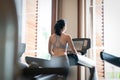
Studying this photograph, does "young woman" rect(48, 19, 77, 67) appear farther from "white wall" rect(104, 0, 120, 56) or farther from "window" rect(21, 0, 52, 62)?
"white wall" rect(104, 0, 120, 56)

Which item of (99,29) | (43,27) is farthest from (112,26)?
(43,27)

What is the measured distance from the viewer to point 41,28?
5.93m

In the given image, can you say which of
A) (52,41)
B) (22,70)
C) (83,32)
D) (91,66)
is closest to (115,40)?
(83,32)

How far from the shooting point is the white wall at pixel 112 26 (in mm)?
5869

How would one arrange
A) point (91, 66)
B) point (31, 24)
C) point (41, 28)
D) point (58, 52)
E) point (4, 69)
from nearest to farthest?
point (4, 69) → point (58, 52) → point (91, 66) → point (31, 24) → point (41, 28)

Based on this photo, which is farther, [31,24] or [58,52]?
[31,24]

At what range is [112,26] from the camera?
5949mm

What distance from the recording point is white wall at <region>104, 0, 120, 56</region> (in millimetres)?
5869

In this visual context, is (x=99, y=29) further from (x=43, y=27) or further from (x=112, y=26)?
(x=43, y=27)

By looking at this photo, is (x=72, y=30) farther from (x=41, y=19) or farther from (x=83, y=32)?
(x=41, y=19)

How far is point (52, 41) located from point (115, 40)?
2.37 metres

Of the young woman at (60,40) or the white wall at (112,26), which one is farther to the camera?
the white wall at (112,26)

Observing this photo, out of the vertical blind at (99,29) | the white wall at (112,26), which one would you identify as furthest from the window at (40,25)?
the white wall at (112,26)

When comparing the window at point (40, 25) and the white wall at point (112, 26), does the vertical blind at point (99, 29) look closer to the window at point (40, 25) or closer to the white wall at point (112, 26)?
the white wall at point (112, 26)
